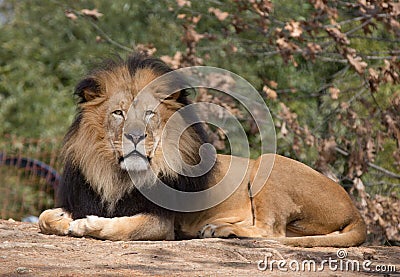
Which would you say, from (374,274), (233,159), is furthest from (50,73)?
(374,274)

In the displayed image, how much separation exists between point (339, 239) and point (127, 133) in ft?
4.79

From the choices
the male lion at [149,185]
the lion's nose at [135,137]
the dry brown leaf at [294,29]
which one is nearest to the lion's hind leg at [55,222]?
the male lion at [149,185]

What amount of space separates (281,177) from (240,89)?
298cm

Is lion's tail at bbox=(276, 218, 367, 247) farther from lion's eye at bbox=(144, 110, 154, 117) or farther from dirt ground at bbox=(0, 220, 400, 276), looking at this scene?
lion's eye at bbox=(144, 110, 154, 117)

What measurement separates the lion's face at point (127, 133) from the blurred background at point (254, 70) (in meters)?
0.70

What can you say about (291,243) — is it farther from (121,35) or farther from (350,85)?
(121,35)

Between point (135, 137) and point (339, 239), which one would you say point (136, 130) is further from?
point (339, 239)

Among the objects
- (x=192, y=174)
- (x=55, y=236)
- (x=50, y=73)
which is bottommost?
(x=50, y=73)

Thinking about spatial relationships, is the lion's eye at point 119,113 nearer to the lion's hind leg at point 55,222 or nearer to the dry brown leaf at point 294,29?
the lion's hind leg at point 55,222

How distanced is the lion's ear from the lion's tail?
1426 mm

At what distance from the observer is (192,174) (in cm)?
480

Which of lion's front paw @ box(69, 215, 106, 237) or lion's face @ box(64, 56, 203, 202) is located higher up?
lion's face @ box(64, 56, 203, 202)

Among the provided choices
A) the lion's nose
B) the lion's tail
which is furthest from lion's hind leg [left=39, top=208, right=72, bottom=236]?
the lion's tail

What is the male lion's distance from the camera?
4.61 metres
